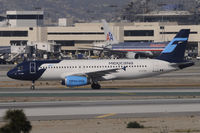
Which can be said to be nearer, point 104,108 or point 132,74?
point 104,108

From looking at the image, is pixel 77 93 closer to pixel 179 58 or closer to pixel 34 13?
pixel 179 58

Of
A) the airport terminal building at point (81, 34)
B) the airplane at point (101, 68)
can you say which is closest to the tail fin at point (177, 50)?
the airplane at point (101, 68)

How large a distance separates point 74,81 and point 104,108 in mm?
14774

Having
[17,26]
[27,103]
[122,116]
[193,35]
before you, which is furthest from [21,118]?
[17,26]

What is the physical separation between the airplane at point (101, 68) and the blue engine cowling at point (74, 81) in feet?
2.70

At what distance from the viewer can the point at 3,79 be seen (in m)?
72.2

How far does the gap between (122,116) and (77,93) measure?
1606cm

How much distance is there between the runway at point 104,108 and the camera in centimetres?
3488

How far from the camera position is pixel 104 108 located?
38125 mm

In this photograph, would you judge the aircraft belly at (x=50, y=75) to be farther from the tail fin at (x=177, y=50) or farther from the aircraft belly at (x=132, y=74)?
the tail fin at (x=177, y=50)

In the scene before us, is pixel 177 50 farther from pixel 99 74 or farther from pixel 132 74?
pixel 99 74

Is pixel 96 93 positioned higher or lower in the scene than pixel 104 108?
lower

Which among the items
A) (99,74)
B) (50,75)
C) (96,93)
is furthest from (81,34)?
(96,93)

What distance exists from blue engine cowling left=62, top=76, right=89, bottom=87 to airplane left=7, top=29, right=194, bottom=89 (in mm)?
823
